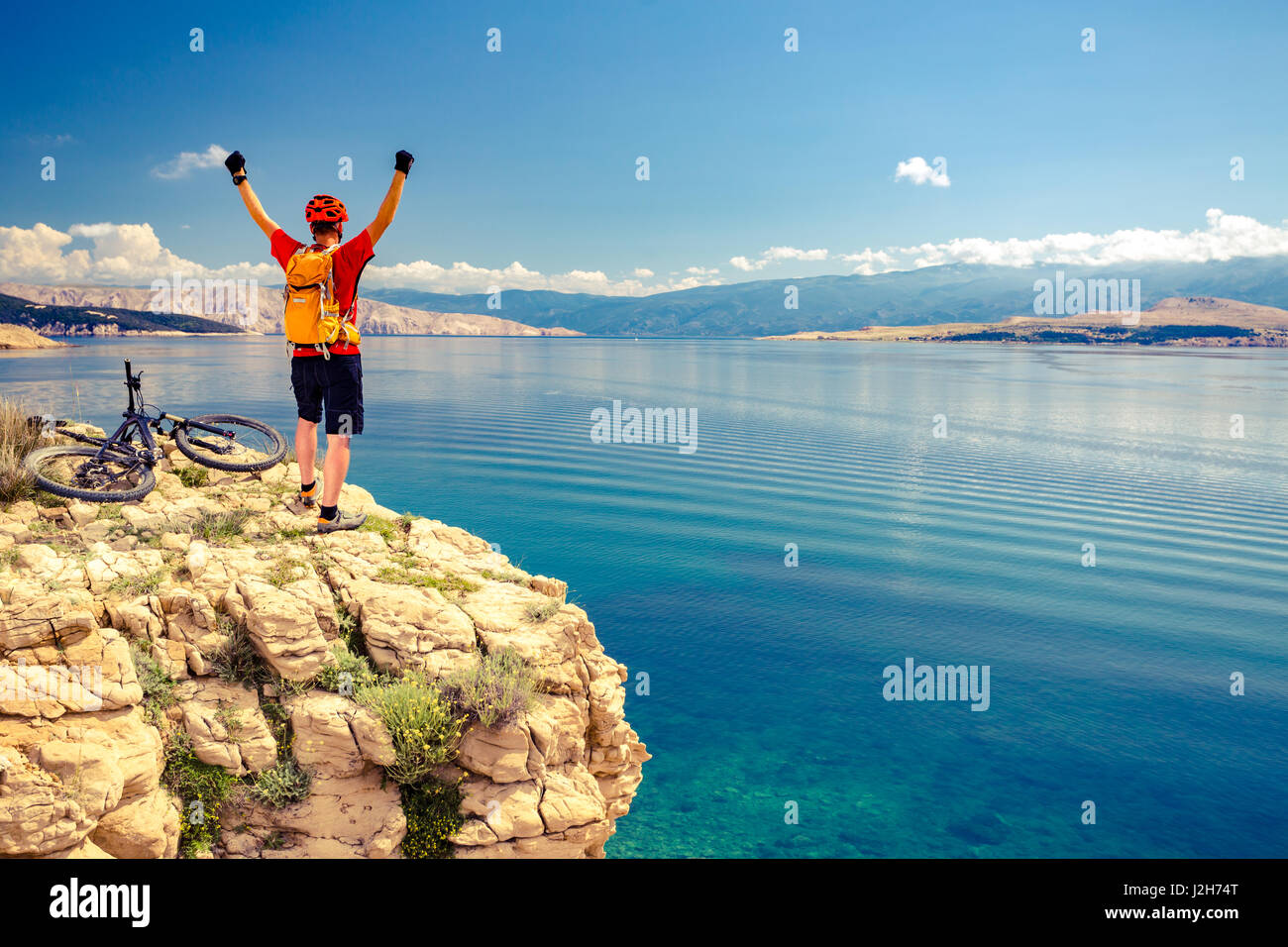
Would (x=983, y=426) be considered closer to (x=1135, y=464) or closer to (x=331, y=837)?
(x=1135, y=464)

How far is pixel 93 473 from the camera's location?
31.0 ft

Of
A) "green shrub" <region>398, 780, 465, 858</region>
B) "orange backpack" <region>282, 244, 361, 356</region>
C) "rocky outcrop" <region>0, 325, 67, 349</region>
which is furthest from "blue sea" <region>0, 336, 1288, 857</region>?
"rocky outcrop" <region>0, 325, 67, 349</region>

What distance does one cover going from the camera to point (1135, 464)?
29516mm

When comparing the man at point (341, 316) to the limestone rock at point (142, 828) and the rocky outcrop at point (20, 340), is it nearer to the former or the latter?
the limestone rock at point (142, 828)

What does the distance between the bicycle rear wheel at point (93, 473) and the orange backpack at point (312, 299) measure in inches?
133

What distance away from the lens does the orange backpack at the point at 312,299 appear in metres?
7.64

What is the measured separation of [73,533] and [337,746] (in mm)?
4341

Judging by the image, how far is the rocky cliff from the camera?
5.37 m

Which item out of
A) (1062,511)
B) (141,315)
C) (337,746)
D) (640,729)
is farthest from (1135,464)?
(141,315)

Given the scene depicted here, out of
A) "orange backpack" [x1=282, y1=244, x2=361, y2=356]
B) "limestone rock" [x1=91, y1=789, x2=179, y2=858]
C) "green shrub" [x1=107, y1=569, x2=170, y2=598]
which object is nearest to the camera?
"limestone rock" [x1=91, y1=789, x2=179, y2=858]

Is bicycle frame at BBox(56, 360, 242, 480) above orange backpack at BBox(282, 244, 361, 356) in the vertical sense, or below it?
below

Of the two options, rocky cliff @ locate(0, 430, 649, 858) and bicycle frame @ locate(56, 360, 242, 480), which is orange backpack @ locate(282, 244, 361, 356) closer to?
rocky cliff @ locate(0, 430, 649, 858)

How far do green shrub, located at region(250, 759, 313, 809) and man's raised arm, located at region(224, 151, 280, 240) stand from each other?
18.2ft
